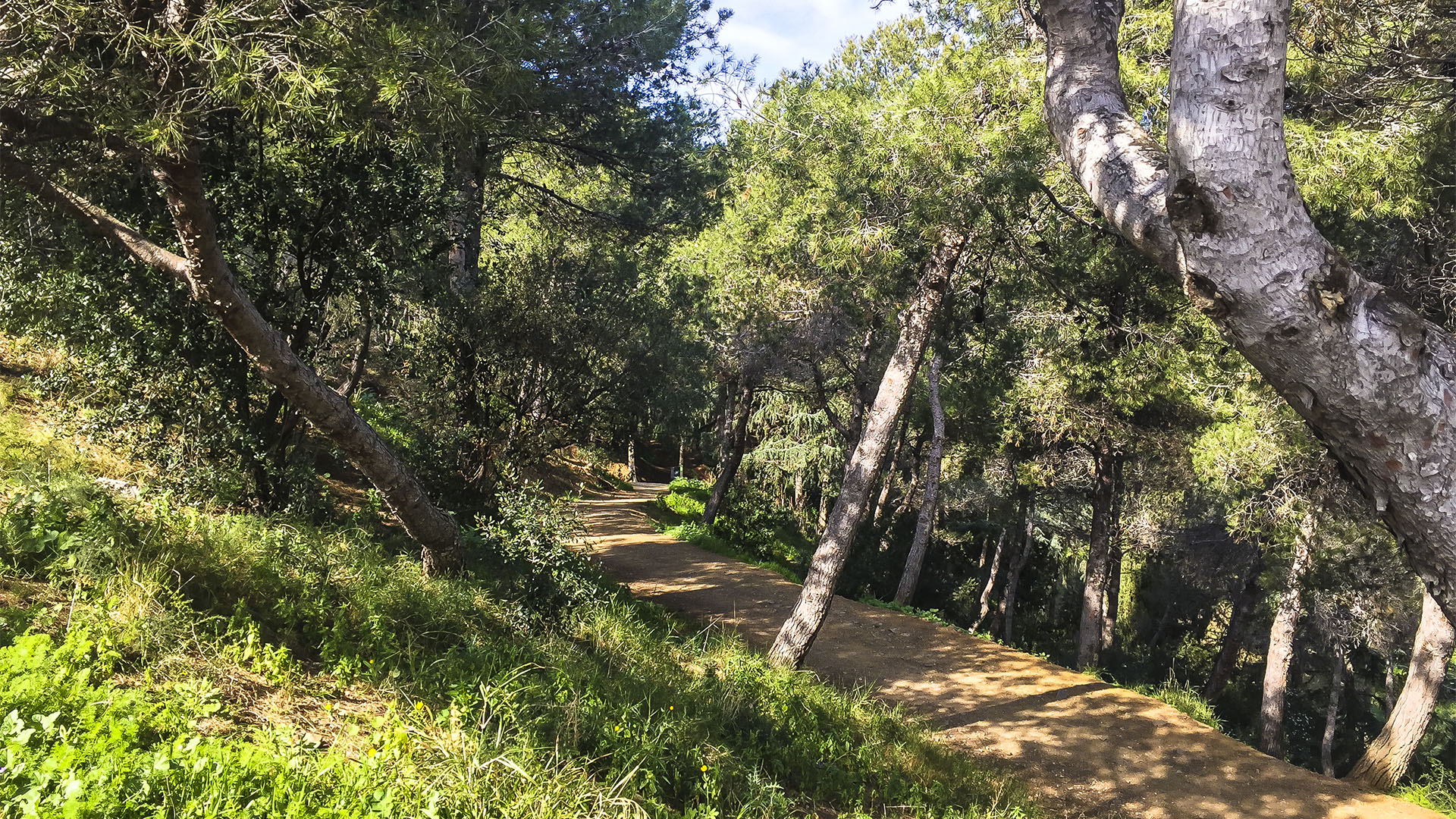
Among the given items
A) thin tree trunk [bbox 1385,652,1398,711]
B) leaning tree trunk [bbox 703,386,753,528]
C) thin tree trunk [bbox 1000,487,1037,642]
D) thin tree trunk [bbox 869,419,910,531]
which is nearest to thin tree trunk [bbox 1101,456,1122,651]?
thin tree trunk [bbox 1000,487,1037,642]

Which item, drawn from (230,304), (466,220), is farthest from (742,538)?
(230,304)

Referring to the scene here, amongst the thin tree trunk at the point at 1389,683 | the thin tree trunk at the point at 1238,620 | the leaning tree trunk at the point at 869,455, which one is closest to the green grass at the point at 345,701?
the leaning tree trunk at the point at 869,455

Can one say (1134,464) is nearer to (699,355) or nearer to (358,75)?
(699,355)

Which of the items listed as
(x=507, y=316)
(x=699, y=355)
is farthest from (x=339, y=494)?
(x=699, y=355)

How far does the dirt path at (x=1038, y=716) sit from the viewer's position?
7.27 meters

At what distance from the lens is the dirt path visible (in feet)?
23.9

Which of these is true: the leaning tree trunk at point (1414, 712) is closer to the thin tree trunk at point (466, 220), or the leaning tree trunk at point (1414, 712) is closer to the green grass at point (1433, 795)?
the green grass at point (1433, 795)

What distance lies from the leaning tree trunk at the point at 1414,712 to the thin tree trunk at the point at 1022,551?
8613 millimetres

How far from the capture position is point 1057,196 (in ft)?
26.8

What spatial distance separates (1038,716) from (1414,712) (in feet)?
14.1

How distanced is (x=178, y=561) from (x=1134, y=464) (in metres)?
15.1

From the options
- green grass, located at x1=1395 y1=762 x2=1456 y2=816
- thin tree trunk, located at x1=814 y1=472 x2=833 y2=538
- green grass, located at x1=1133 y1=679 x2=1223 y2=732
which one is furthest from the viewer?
thin tree trunk, located at x1=814 y1=472 x2=833 y2=538

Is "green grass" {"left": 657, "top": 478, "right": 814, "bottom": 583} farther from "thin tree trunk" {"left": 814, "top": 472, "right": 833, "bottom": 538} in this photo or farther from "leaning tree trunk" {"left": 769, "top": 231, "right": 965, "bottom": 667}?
"leaning tree trunk" {"left": 769, "top": 231, "right": 965, "bottom": 667}

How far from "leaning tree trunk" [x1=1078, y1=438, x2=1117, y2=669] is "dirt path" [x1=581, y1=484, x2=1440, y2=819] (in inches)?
89.8
